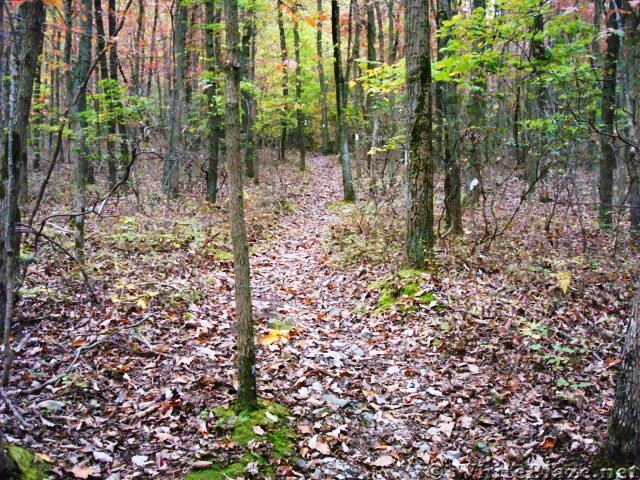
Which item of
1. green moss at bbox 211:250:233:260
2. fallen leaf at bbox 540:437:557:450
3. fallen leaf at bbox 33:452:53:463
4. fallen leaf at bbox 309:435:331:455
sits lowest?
fallen leaf at bbox 309:435:331:455

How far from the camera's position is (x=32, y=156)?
70.7 feet

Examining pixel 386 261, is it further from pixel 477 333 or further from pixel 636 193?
pixel 636 193

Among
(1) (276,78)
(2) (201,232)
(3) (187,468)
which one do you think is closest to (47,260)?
(2) (201,232)

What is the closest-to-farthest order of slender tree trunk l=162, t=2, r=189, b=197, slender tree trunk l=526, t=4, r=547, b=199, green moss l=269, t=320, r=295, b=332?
1. green moss l=269, t=320, r=295, b=332
2. slender tree trunk l=526, t=4, r=547, b=199
3. slender tree trunk l=162, t=2, r=189, b=197

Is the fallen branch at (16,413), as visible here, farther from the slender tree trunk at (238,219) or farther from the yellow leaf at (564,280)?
the yellow leaf at (564,280)

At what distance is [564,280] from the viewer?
6.59 metres

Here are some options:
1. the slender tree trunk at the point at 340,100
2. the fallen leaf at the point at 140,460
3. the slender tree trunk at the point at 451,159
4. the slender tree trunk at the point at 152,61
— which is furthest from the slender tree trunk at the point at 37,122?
the fallen leaf at the point at 140,460

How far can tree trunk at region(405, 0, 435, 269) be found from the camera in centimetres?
723

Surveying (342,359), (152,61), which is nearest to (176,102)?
(152,61)

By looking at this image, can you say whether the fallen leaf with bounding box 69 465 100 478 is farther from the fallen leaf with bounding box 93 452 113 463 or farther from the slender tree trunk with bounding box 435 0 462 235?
the slender tree trunk with bounding box 435 0 462 235

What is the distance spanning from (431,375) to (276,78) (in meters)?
19.9

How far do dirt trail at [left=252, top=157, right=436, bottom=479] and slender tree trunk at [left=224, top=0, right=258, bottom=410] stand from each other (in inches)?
27.5

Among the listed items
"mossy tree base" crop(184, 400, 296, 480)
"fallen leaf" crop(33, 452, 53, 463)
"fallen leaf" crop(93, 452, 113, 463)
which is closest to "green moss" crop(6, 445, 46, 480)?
"fallen leaf" crop(33, 452, 53, 463)

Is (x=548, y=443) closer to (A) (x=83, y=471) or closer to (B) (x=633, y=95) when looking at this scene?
(A) (x=83, y=471)
